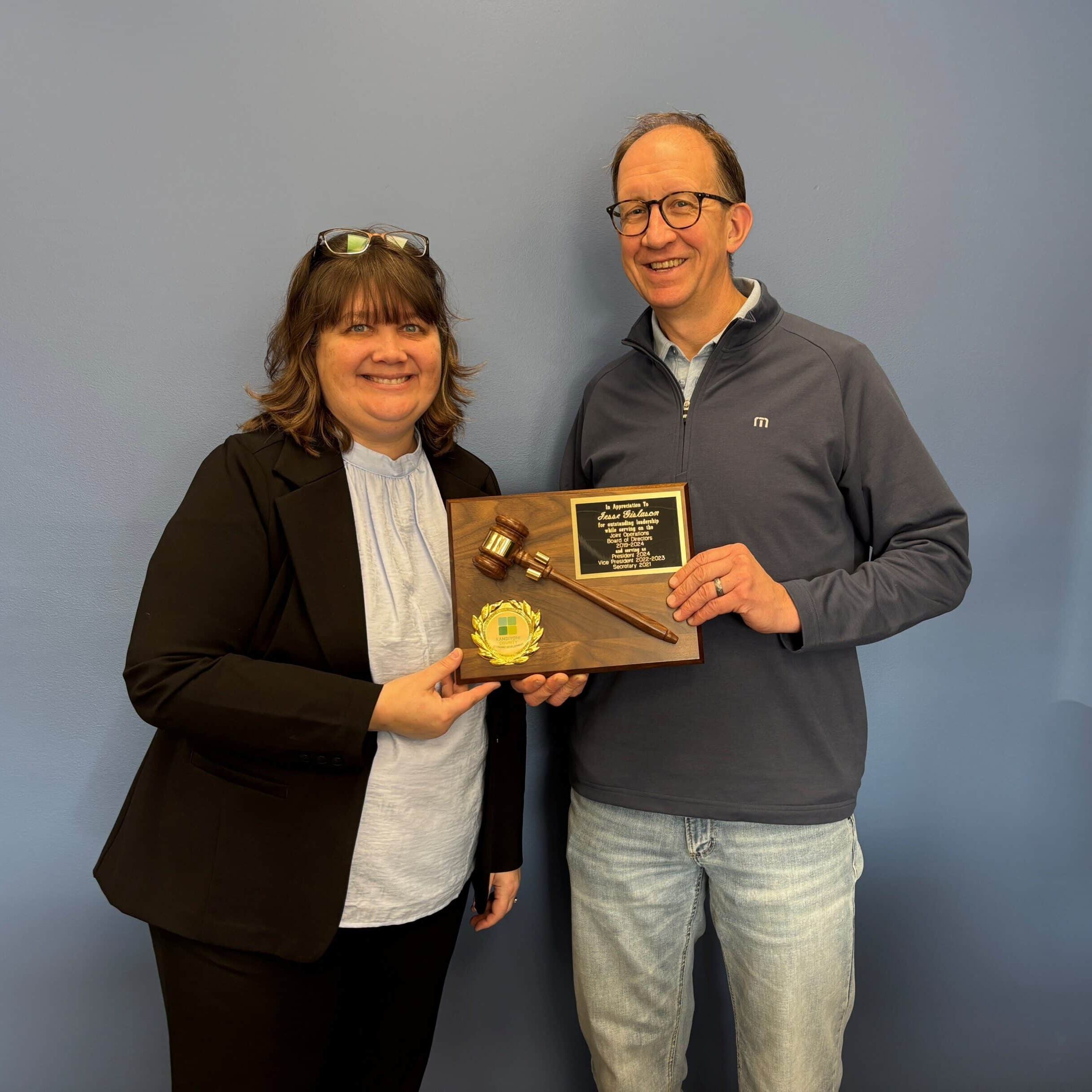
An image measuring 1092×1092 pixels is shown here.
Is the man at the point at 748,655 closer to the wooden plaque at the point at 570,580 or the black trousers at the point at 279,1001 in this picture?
the wooden plaque at the point at 570,580

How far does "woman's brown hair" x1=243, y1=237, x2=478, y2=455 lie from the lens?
1.28m

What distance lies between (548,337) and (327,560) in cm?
76

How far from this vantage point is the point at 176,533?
1201 mm

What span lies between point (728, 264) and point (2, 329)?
135 cm

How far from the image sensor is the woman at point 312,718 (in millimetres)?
1180

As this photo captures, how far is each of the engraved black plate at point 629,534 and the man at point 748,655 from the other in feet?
0.20

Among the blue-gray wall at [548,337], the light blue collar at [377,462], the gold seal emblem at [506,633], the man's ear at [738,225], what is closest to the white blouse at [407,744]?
the light blue collar at [377,462]

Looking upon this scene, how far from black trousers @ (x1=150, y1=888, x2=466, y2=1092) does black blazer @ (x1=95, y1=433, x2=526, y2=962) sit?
62 millimetres

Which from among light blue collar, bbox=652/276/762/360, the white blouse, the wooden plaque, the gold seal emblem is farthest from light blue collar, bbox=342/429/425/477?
light blue collar, bbox=652/276/762/360

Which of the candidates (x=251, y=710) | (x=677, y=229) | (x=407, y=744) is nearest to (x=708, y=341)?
(x=677, y=229)

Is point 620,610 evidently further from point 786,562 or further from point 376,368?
point 376,368

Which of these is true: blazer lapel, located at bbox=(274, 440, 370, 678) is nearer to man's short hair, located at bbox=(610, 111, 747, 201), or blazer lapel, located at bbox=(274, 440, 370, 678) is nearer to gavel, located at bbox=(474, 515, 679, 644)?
gavel, located at bbox=(474, 515, 679, 644)

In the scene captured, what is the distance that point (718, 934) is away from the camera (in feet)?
4.90

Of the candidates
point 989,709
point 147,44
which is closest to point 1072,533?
point 989,709
